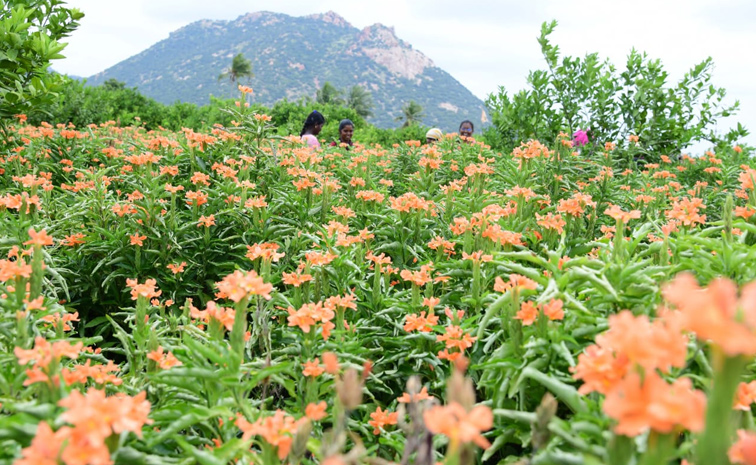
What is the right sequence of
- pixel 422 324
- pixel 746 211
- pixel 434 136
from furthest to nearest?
pixel 434 136 < pixel 746 211 < pixel 422 324

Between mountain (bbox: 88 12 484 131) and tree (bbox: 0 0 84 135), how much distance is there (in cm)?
9964

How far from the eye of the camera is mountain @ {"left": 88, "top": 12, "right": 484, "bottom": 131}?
115500 millimetres

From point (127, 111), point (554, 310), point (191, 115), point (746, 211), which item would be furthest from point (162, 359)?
point (191, 115)

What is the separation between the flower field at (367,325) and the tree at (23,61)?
493 mm

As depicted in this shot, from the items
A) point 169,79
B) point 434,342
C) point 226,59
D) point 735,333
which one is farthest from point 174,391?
point 226,59

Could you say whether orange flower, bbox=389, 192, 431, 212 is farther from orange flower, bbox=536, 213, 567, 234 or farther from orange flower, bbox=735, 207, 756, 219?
orange flower, bbox=735, 207, 756, 219

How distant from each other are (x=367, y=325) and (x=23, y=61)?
362cm

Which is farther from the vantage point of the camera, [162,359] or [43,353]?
[162,359]

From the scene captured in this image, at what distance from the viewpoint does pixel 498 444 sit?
1.38 m

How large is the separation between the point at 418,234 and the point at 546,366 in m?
1.64

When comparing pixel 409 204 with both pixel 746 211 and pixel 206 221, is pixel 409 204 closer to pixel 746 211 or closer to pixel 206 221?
pixel 206 221

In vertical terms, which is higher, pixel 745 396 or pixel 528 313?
pixel 528 313

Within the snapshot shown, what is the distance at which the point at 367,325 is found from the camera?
235 cm

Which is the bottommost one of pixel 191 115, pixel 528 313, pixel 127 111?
pixel 528 313
